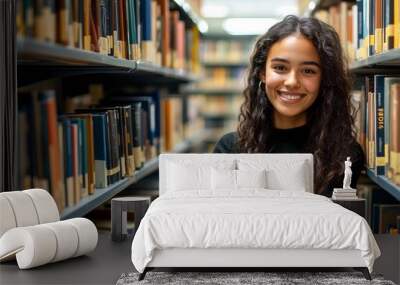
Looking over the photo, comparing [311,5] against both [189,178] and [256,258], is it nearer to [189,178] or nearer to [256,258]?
[189,178]

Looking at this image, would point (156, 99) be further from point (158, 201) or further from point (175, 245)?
point (175, 245)

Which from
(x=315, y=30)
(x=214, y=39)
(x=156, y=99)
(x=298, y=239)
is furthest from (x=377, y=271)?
(x=214, y=39)

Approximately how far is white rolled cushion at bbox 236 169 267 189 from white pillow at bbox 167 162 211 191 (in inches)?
4.6

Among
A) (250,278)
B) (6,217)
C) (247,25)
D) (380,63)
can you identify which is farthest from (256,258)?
(247,25)

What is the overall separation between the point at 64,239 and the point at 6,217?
0.20m

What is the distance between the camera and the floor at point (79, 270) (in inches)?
91.7

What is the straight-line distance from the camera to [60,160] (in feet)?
8.04

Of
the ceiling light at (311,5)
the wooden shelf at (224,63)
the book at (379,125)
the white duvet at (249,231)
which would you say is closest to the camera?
the white duvet at (249,231)

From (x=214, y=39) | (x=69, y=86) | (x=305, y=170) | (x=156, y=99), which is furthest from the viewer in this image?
(x=214, y=39)

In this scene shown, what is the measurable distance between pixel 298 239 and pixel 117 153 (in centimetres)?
113

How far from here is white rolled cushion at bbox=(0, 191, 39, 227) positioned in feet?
7.86

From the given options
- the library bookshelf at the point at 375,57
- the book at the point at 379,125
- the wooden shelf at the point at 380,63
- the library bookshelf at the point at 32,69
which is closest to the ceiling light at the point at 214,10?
the library bookshelf at the point at 375,57

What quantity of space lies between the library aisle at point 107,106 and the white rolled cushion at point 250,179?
51cm

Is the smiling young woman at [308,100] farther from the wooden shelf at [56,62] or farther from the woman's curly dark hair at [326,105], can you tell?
the wooden shelf at [56,62]
